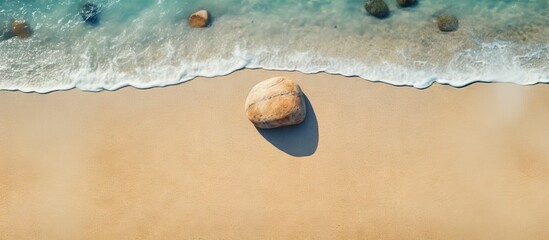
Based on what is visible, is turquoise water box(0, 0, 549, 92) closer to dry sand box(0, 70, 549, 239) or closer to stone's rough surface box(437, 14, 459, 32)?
stone's rough surface box(437, 14, 459, 32)

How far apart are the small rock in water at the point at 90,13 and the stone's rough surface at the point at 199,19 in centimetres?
305

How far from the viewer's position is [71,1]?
15.1m

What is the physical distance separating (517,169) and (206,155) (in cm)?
751

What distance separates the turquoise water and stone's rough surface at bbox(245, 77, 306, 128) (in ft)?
4.66

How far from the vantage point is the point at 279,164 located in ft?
37.4

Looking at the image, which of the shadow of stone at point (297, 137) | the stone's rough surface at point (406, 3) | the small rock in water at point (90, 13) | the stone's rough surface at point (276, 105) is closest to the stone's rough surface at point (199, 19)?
the small rock in water at point (90, 13)

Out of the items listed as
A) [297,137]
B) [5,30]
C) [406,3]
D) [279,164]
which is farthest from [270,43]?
[5,30]

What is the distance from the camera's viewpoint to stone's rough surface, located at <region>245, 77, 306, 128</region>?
11.5 metres

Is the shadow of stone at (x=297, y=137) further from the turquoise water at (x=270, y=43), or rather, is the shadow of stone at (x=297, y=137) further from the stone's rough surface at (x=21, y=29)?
the stone's rough surface at (x=21, y=29)

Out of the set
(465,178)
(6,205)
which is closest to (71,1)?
(6,205)

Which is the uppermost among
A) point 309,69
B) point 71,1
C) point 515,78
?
point 71,1

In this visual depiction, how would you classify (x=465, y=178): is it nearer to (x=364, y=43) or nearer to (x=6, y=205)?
(x=364, y=43)

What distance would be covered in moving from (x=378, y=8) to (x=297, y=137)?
5.26 m

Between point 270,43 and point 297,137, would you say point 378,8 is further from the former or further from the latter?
point 297,137
